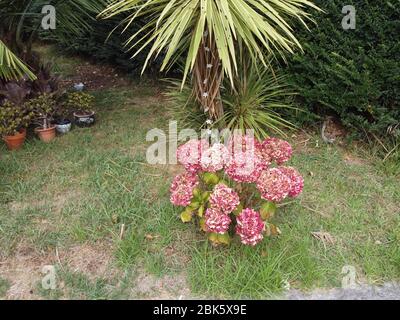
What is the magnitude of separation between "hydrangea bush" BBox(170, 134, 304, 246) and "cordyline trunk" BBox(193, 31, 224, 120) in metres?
0.85

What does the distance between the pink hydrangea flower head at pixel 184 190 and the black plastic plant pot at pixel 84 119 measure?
6.18 ft

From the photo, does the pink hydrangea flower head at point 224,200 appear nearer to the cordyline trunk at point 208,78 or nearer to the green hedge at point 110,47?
the cordyline trunk at point 208,78

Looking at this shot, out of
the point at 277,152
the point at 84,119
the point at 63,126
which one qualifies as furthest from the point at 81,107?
the point at 277,152

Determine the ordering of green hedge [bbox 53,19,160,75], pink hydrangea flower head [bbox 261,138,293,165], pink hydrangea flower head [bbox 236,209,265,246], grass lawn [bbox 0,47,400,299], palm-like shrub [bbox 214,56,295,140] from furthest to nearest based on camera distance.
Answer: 1. green hedge [bbox 53,19,160,75]
2. palm-like shrub [bbox 214,56,295,140]
3. pink hydrangea flower head [bbox 261,138,293,165]
4. grass lawn [bbox 0,47,400,299]
5. pink hydrangea flower head [bbox 236,209,265,246]

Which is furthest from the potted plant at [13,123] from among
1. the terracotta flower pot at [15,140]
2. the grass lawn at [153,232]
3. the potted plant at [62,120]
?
the potted plant at [62,120]

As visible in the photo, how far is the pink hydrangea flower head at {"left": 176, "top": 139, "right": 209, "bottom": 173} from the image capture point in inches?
83.8

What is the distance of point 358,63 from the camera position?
2.95 metres

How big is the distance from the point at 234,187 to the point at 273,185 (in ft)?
1.15

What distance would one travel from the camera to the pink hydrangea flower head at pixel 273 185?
6.48 feet

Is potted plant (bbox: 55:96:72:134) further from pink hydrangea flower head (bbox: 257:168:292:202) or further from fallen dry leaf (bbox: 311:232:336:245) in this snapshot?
fallen dry leaf (bbox: 311:232:336:245)

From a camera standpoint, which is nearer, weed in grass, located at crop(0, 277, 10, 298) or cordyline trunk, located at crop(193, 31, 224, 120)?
weed in grass, located at crop(0, 277, 10, 298)

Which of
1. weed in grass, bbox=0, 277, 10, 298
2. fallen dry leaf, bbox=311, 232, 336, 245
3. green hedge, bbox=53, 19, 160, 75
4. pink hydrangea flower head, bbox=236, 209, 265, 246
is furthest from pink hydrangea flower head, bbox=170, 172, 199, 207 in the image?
green hedge, bbox=53, 19, 160, 75

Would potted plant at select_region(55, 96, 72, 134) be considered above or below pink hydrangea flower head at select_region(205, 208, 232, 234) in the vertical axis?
below

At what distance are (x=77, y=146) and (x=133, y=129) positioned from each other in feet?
1.86
